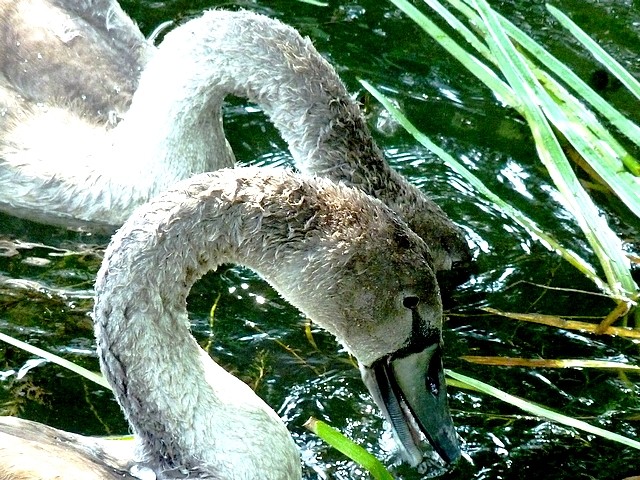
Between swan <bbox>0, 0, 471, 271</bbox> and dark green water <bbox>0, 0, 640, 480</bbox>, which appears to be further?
swan <bbox>0, 0, 471, 271</bbox>

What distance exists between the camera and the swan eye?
4.41m

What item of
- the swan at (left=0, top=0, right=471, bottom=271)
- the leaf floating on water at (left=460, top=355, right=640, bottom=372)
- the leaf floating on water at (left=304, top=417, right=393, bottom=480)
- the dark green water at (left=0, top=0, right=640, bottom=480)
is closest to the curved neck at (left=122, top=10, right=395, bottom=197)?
the swan at (left=0, top=0, right=471, bottom=271)

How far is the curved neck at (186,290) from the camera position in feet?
13.9

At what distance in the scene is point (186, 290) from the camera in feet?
14.3

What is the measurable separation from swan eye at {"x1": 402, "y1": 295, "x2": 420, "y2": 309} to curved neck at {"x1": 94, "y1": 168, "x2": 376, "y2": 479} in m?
0.26

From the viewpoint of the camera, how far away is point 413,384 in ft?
15.2

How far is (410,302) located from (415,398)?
43 centimetres

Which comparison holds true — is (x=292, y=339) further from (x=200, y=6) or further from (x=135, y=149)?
(x=200, y=6)

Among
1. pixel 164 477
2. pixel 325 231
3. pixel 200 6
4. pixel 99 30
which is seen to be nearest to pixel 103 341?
pixel 164 477

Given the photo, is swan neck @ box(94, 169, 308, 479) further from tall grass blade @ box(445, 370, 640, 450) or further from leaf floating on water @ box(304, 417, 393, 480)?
tall grass blade @ box(445, 370, 640, 450)

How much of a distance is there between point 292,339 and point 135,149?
3.97ft

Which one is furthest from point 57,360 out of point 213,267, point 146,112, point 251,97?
point 251,97

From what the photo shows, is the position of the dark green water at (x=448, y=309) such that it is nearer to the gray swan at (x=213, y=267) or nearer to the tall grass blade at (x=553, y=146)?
the tall grass blade at (x=553, y=146)

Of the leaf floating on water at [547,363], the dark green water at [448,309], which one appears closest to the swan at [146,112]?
the dark green water at [448,309]
